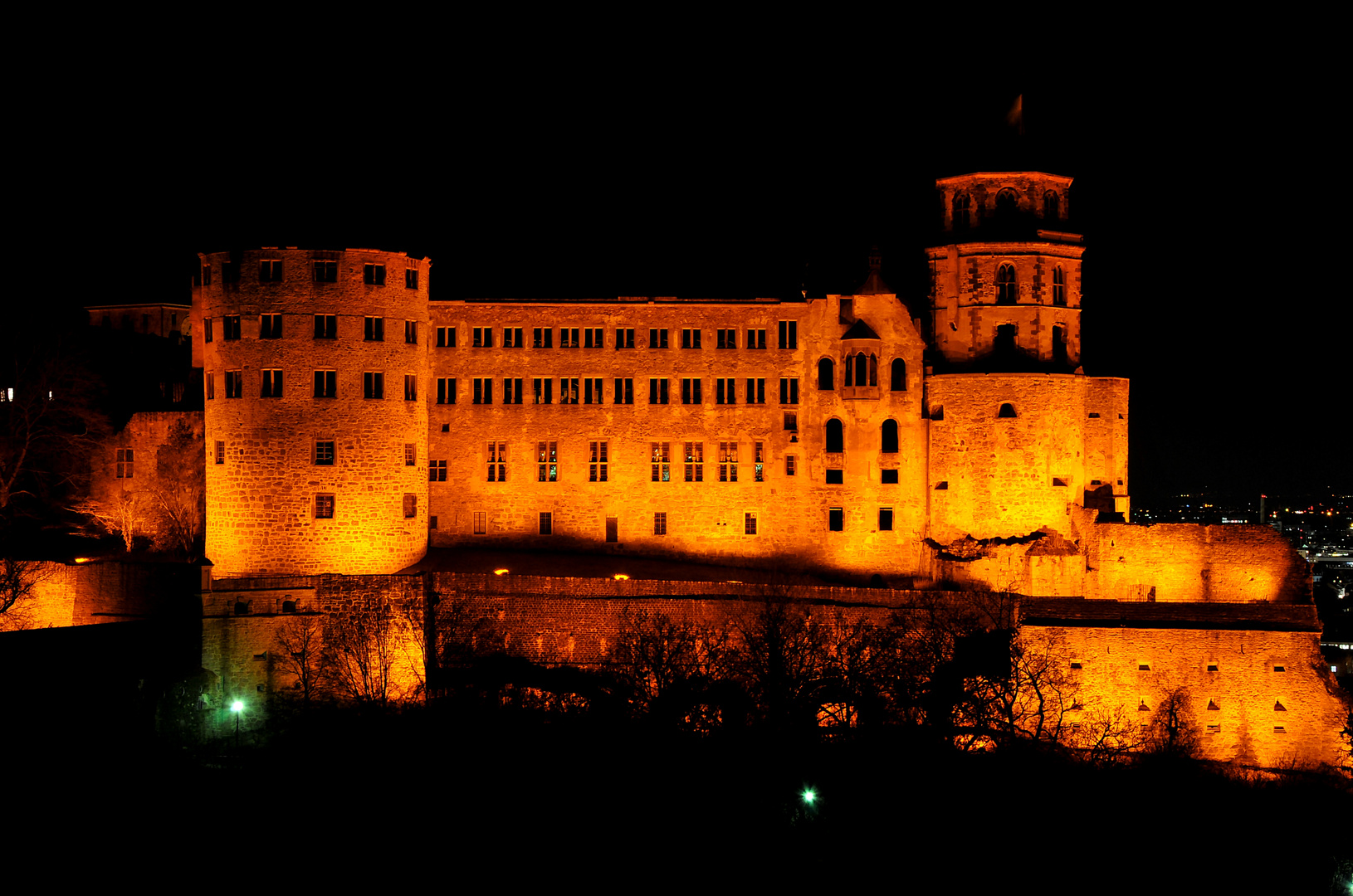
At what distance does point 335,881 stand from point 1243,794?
28.9 meters

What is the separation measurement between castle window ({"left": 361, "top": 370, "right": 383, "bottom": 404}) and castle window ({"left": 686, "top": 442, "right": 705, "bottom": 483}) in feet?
44.2

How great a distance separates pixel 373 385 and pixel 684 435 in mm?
13695

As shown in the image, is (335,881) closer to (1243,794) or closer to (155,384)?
(1243,794)

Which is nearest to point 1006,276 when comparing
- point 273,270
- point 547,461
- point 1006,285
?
point 1006,285

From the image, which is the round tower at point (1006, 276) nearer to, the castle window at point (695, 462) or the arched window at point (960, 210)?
the arched window at point (960, 210)

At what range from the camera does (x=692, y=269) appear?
221ft

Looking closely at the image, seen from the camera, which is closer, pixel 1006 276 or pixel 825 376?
pixel 1006 276

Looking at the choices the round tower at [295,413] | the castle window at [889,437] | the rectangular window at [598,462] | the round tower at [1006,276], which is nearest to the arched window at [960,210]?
the round tower at [1006,276]

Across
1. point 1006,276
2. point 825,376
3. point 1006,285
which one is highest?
point 1006,276

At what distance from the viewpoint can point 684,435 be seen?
217 feet

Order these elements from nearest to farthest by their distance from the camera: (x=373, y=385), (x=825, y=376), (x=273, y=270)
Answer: (x=273, y=270), (x=373, y=385), (x=825, y=376)

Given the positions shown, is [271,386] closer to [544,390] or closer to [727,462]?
[544,390]

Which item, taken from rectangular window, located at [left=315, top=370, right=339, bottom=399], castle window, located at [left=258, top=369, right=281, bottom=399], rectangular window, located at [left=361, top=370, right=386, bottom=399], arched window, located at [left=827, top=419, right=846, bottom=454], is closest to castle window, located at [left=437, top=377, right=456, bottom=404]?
rectangular window, located at [left=361, top=370, right=386, bottom=399]

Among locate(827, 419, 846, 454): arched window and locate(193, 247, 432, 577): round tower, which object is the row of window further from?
locate(827, 419, 846, 454): arched window
